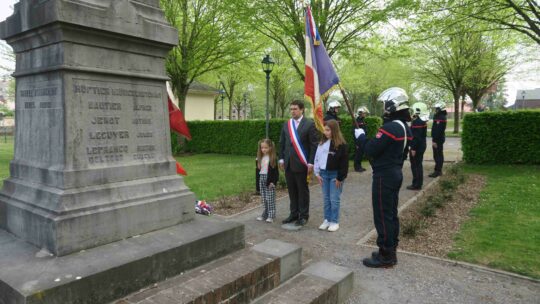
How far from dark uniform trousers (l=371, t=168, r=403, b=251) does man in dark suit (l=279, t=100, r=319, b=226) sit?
5.55ft

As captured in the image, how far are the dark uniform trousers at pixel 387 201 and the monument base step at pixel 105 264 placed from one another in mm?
1984

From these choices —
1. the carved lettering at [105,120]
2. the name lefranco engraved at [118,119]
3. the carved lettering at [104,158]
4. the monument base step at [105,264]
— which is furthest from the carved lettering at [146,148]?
the monument base step at [105,264]

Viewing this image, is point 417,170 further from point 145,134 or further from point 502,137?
point 145,134

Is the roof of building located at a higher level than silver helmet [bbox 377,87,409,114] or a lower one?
higher

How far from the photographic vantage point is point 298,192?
660 centimetres

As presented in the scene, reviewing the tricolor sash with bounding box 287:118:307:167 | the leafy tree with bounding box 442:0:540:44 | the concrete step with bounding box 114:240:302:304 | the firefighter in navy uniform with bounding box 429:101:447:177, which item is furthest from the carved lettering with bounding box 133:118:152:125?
the leafy tree with bounding box 442:0:540:44

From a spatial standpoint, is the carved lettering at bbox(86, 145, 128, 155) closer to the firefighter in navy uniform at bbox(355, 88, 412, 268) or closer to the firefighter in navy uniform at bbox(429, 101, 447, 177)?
the firefighter in navy uniform at bbox(355, 88, 412, 268)

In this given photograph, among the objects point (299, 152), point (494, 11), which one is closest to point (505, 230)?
point (299, 152)

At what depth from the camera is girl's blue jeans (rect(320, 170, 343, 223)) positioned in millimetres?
6312

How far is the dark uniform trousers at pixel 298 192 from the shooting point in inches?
254

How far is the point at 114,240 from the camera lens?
3.34 metres

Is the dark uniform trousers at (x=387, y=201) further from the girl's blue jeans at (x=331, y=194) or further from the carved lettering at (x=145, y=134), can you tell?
the carved lettering at (x=145, y=134)

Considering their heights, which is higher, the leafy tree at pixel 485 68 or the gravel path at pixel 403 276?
the leafy tree at pixel 485 68

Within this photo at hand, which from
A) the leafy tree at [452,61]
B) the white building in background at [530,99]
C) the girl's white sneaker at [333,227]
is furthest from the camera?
the white building in background at [530,99]
